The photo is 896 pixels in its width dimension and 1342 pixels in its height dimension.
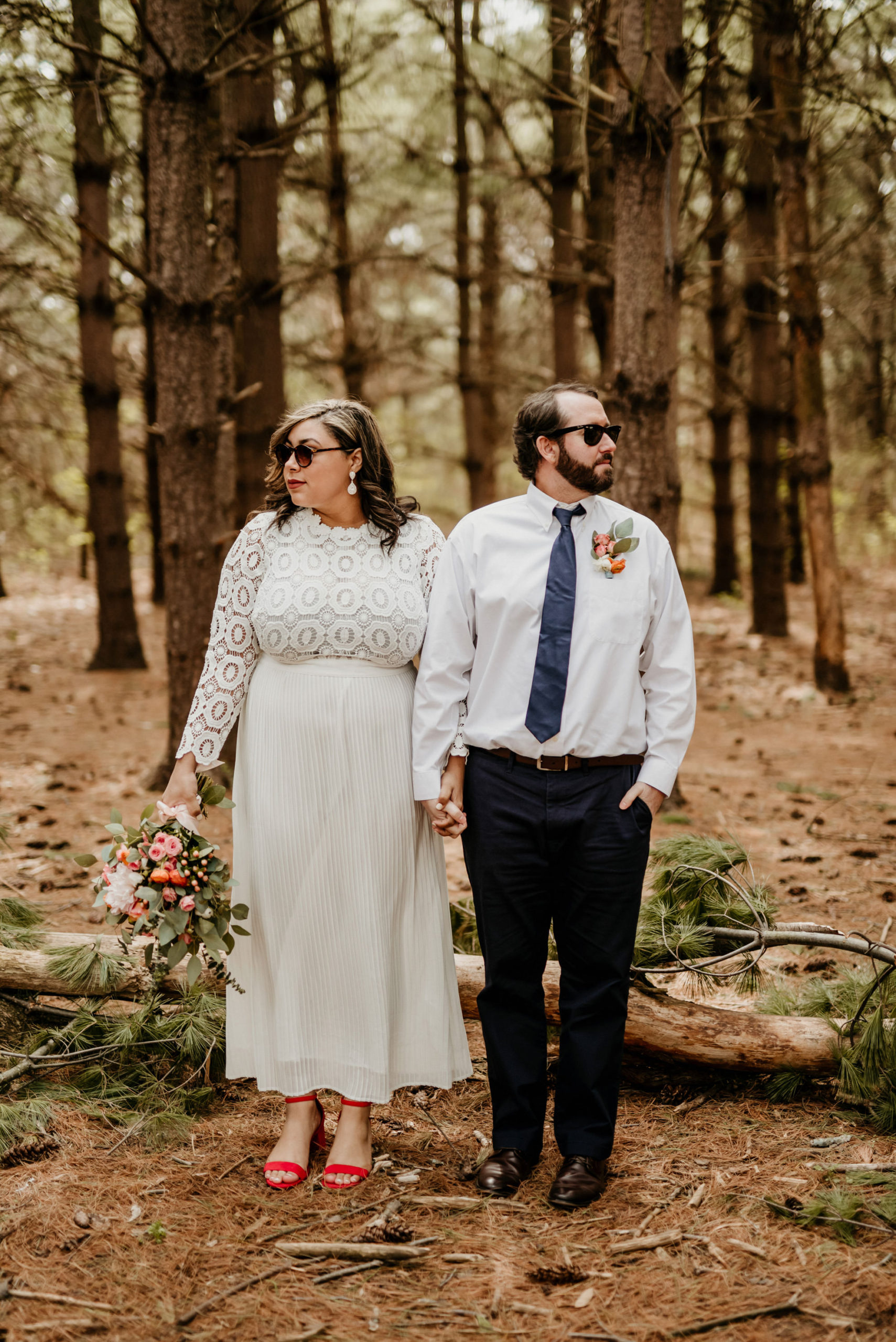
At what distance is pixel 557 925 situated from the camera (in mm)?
3422

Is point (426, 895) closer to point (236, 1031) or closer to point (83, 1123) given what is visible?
point (236, 1031)

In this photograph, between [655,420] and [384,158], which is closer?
[655,420]

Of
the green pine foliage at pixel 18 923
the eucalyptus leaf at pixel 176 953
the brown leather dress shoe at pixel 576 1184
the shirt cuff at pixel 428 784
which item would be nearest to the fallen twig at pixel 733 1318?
the brown leather dress shoe at pixel 576 1184

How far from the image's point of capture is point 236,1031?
11.6 feet

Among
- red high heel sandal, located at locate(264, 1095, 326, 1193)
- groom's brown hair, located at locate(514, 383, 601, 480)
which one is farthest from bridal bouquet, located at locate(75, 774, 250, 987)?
groom's brown hair, located at locate(514, 383, 601, 480)

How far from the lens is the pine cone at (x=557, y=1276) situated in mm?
2830

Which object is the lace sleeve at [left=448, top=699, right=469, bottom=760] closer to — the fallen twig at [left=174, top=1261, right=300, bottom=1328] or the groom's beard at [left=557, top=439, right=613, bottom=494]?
the groom's beard at [left=557, top=439, right=613, bottom=494]

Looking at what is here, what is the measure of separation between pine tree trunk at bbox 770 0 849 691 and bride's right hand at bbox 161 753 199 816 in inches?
361

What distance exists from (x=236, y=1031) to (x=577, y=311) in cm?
1245

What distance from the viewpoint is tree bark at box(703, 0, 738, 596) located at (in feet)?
39.3

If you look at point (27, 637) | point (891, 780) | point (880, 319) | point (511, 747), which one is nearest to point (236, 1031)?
point (511, 747)

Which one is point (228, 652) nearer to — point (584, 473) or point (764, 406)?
point (584, 473)

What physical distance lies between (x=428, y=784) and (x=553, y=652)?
54 cm

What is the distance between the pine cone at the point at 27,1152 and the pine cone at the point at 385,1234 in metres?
1.08
